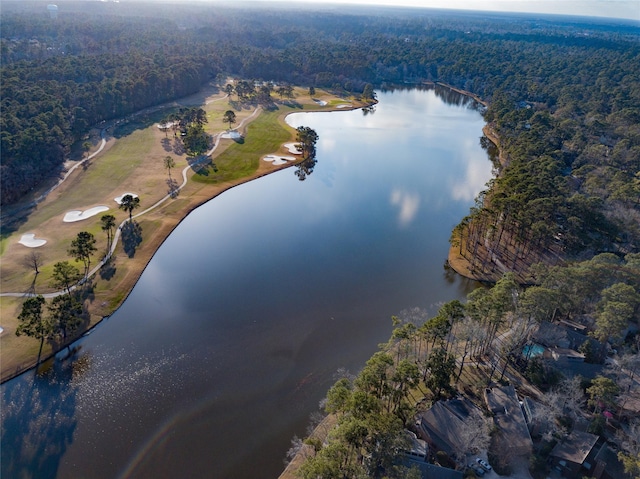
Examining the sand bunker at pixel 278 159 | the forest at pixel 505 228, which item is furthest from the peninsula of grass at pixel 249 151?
the forest at pixel 505 228

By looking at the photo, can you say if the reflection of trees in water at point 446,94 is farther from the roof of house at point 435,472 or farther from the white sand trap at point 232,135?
the roof of house at point 435,472

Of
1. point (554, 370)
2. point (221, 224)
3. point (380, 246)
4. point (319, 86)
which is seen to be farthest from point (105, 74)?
point (554, 370)

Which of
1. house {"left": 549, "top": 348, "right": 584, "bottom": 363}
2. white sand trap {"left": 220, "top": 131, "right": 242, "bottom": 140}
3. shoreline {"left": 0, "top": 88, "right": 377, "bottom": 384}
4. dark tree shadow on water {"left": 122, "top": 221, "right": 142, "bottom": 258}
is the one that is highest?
house {"left": 549, "top": 348, "right": 584, "bottom": 363}

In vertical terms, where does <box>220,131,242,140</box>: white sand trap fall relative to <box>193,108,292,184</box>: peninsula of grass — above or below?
above

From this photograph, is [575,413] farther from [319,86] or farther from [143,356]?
[319,86]

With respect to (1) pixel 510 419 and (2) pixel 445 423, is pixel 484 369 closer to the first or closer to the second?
(1) pixel 510 419

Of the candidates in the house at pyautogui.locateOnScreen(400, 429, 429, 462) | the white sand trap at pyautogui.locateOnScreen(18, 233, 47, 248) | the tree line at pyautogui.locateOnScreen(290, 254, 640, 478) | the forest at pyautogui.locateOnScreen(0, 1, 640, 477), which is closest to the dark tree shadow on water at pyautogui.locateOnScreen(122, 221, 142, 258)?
the white sand trap at pyautogui.locateOnScreen(18, 233, 47, 248)

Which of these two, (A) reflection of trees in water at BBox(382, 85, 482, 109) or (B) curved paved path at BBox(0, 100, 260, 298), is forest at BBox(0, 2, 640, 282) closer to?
(B) curved paved path at BBox(0, 100, 260, 298)
